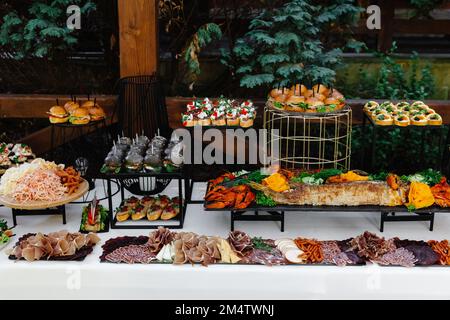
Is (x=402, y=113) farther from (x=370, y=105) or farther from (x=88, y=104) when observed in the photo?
(x=88, y=104)

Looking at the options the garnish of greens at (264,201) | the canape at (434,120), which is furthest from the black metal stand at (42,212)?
the canape at (434,120)

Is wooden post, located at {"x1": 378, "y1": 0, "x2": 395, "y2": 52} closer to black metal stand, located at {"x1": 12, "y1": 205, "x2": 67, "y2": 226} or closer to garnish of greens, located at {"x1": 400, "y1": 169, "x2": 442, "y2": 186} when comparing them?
garnish of greens, located at {"x1": 400, "y1": 169, "x2": 442, "y2": 186}

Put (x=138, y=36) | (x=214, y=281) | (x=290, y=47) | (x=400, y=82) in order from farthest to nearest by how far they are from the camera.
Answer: (x=400, y=82) < (x=290, y=47) < (x=138, y=36) < (x=214, y=281)

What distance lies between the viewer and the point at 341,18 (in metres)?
7.05

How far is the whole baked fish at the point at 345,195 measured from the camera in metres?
4.98

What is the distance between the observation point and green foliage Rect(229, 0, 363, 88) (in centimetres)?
632

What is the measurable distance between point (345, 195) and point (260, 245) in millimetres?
816

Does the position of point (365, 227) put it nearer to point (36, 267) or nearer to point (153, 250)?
point (153, 250)

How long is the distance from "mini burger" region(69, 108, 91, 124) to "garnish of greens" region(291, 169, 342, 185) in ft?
6.42

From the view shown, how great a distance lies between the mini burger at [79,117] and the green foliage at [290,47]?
5.83 feet

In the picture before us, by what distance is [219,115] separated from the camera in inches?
218

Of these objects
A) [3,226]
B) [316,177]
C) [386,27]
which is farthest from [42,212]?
[386,27]

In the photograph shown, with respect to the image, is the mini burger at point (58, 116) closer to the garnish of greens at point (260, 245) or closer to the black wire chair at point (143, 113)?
the black wire chair at point (143, 113)

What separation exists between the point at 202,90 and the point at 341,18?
1876 millimetres
